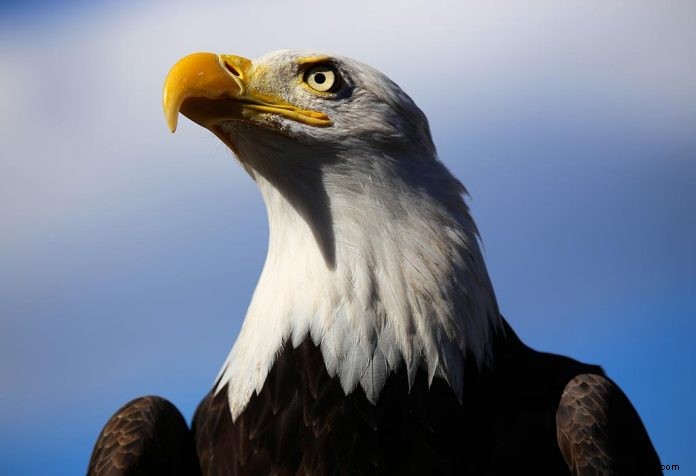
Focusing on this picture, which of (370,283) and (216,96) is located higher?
(216,96)

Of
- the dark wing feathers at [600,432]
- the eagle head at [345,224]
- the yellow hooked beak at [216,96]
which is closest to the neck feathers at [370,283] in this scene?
the eagle head at [345,224]

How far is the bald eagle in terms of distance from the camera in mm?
4207

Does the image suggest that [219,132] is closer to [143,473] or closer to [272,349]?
[272,349]

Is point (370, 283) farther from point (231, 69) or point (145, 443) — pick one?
point (145, 443)

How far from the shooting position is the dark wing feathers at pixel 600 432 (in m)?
4.21

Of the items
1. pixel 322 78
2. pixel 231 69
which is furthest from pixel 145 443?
pixel 322 78

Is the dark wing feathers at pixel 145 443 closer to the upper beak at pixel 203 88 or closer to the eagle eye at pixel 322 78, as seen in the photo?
the upper beak at pixel 203 88

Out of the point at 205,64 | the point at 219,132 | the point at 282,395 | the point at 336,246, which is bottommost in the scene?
the point at 282,395

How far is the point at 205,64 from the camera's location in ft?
14.4

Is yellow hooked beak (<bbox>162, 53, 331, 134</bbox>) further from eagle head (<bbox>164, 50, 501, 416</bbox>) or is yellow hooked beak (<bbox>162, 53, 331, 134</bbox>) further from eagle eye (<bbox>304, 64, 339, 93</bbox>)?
eagle eye (<bbox>304, 64, 339, 93</bbox>)

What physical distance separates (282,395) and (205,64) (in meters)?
1.55

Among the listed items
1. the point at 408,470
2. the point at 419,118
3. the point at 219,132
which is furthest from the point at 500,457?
the point at 219,132

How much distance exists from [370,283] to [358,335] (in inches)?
9.9

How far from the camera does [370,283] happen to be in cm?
436
